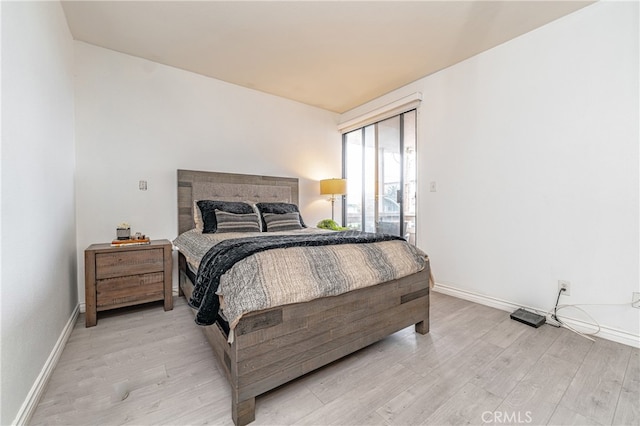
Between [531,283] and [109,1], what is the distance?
4091 millimetres

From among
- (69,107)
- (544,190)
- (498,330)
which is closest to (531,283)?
(498,330)

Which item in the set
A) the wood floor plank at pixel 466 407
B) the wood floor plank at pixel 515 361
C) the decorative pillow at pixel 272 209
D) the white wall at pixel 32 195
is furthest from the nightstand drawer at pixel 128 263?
the wood floor plank at pixel 515 361

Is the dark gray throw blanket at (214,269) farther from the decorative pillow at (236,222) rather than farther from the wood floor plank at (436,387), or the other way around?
the decorative pillow at (236,222)

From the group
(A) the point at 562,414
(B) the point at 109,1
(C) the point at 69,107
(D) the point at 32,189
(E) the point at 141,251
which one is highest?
(B) the point at 109,1

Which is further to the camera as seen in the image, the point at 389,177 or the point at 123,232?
the point at 389,177

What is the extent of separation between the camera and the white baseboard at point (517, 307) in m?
1.87

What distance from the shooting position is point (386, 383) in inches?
57.6

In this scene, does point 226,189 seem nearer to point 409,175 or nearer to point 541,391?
point 409,175

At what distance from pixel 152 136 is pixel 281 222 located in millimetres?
1633

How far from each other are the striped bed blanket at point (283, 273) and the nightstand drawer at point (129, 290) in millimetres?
1218

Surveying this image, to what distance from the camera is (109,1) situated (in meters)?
2.01

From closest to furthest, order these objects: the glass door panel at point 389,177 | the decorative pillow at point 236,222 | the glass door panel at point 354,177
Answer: the decorative pillow at point 236,222 → the glass door panel at point 389,177 → the glass door panel at point 354,177

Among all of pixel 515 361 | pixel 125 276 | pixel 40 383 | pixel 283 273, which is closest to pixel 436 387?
pixel 515 361

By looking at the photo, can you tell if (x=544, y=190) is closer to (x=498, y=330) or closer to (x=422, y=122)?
(x=498, y=330)
